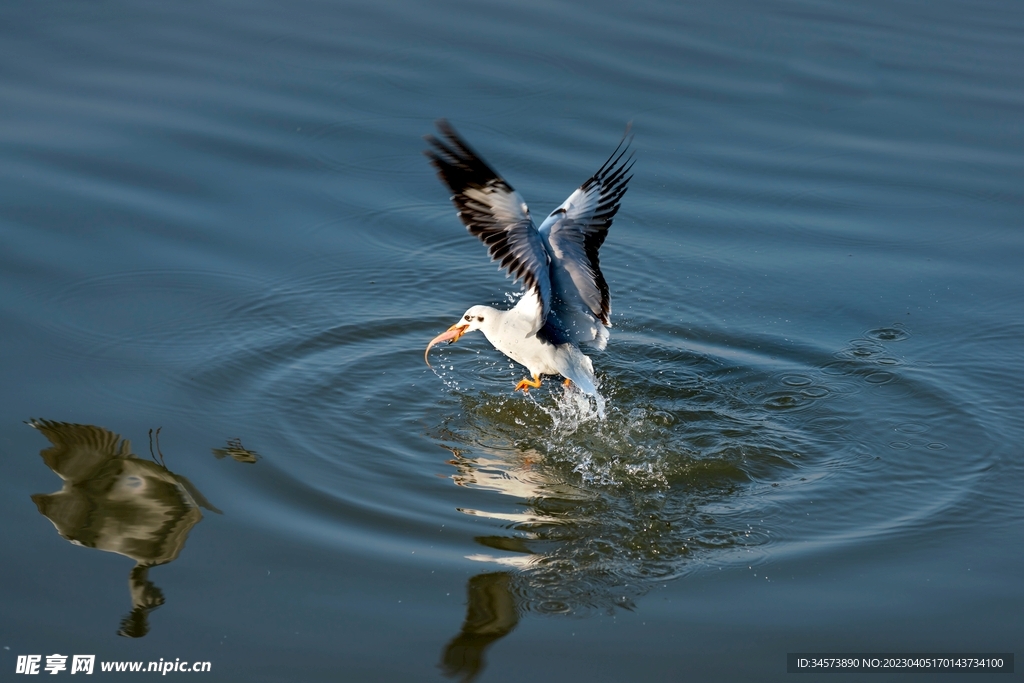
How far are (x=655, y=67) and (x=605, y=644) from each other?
7.60 meters

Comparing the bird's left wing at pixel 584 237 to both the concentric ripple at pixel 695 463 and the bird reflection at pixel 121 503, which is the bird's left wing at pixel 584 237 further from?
the bird reflection at pixel 121 503

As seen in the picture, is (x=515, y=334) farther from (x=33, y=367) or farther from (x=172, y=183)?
(x=172, y=183)

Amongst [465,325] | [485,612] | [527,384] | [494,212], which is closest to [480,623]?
[485,612]

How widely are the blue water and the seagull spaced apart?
27 centimetres

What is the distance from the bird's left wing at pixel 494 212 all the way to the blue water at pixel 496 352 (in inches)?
40.3

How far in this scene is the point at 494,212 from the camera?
618 centimetres

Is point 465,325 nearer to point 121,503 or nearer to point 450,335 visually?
point 450,335

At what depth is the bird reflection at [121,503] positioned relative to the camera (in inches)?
199

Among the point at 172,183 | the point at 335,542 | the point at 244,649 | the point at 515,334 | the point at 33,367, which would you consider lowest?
the point at 244,649

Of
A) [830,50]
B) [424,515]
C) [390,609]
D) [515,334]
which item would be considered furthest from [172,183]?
[830,50]

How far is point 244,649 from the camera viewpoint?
15.1 ft

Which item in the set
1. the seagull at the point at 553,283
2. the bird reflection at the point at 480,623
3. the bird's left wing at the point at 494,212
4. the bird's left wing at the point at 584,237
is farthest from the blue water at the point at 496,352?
the bird's left wing at the point at 494,212

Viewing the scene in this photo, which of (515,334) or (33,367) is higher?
(515,334)

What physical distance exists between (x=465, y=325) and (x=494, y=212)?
1.22 m
